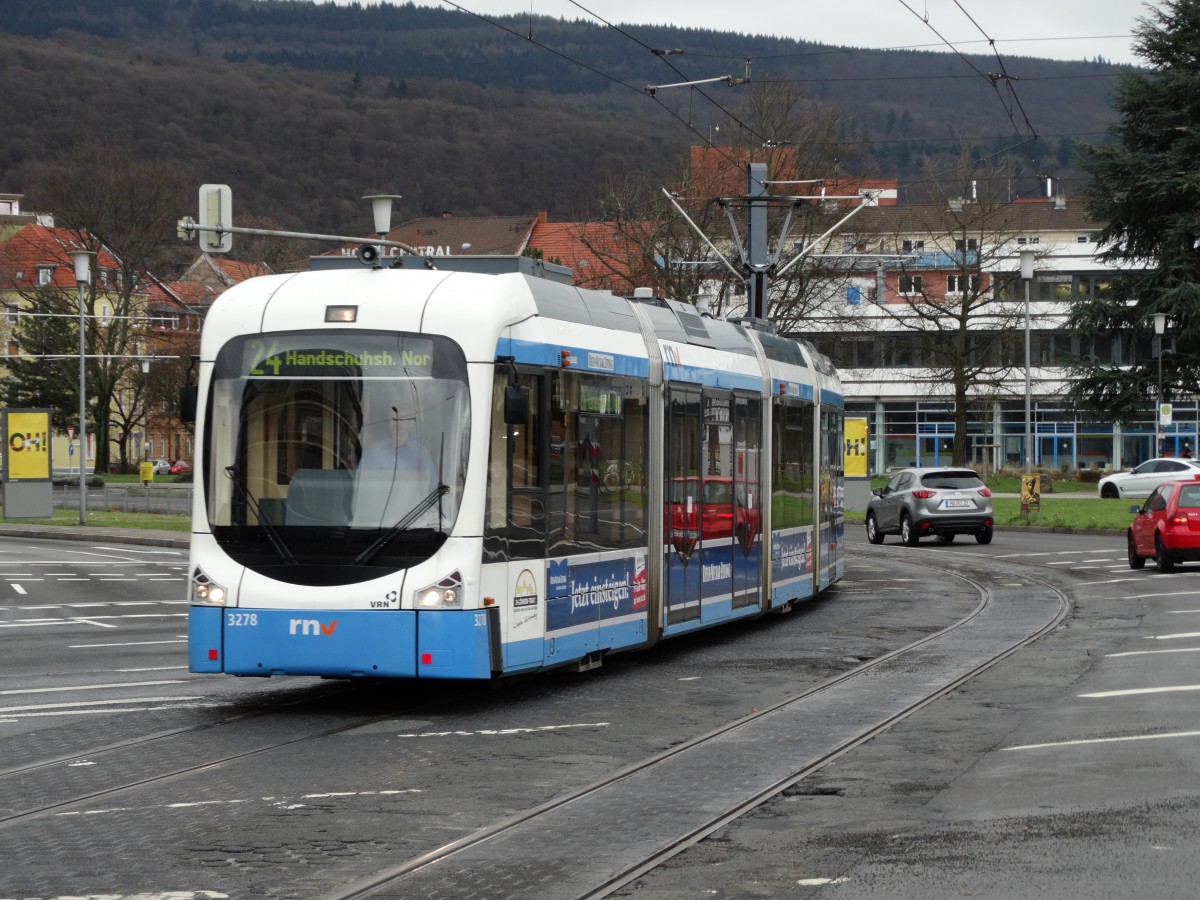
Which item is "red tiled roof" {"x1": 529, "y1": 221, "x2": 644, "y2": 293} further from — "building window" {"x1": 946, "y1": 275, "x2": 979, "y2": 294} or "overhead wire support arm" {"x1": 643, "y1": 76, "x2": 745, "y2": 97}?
"building window" {"x1": 946, "y1": 275, "x2": 979, "y2": 294}

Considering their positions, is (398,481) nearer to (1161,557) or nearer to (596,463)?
(596,463)

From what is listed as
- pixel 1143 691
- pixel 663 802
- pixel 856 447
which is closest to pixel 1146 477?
pixel 856 447

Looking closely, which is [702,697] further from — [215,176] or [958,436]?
[215,176]

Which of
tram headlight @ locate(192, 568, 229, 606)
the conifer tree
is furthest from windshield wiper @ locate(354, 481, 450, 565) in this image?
the conifer tree

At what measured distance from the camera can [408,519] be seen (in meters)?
12.5

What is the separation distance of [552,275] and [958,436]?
52.2 m

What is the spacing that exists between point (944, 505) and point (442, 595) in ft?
93.6

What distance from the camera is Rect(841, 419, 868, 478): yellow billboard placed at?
5056cm

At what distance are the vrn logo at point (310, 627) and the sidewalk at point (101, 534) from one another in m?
31.4

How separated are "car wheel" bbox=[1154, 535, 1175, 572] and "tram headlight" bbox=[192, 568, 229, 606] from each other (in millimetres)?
19217

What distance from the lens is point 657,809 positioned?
9.04m

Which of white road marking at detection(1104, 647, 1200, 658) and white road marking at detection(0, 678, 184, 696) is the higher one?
white road marking at detection(1104, 647, 1200, 658)

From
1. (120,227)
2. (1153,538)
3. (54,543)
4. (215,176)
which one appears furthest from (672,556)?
(215,176)

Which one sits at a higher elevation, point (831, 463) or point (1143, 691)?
point (831, 463)
